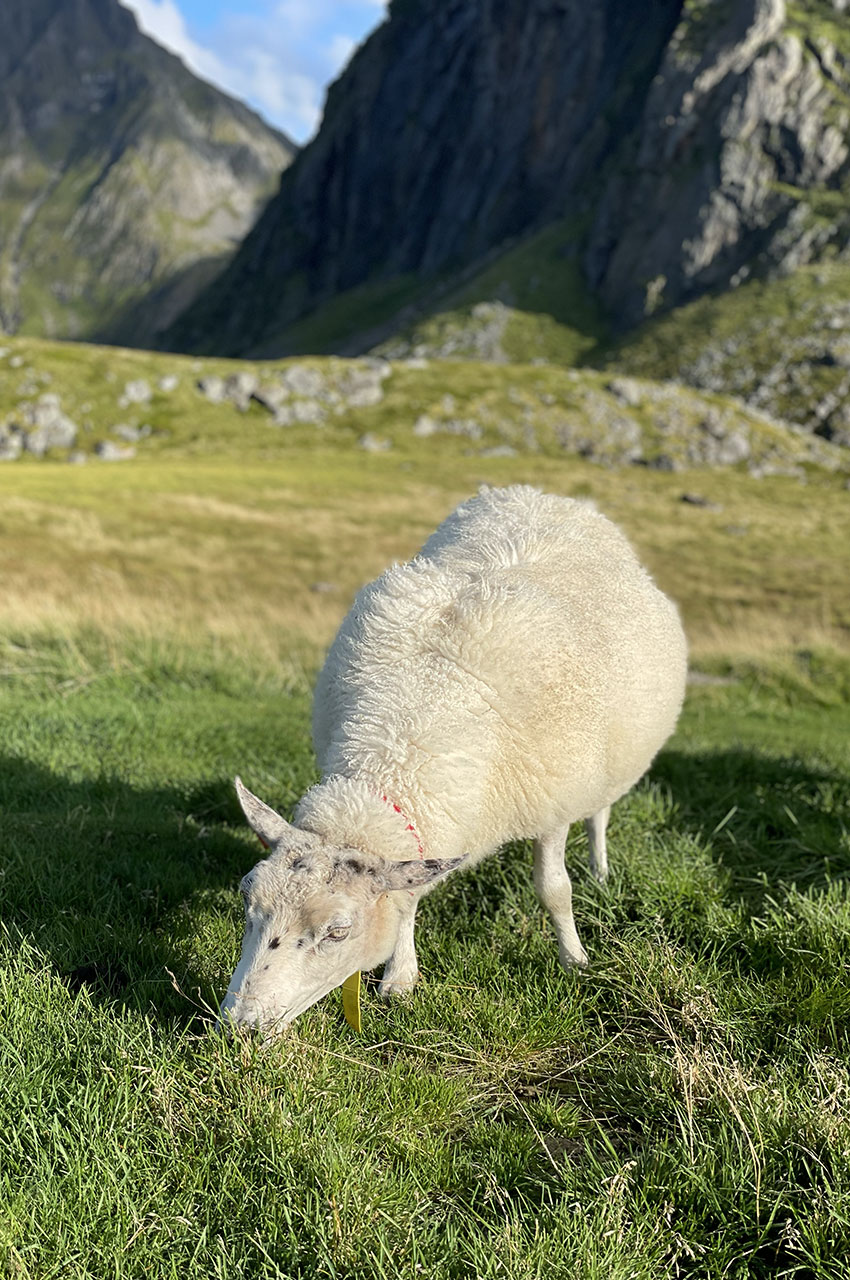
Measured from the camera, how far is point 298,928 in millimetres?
3094

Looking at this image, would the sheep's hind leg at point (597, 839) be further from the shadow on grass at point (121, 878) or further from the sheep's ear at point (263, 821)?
the sheep's ear at point (263, 821)

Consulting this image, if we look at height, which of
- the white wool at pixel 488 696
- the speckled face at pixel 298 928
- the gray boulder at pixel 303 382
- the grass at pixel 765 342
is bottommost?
the speckled face at pixel 298 928

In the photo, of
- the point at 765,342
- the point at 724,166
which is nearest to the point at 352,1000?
the point at 765,342

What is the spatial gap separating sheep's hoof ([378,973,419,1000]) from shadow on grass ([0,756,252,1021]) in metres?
0.84

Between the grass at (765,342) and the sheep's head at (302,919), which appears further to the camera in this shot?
the grass at (765,342)

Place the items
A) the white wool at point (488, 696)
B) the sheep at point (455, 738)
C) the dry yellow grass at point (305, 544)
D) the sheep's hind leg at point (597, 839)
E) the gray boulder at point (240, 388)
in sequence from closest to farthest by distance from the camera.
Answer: the sheep at point (455, 738)
the white wool at point (488, 696)
the sheep's hind leg at point (597, 839)
the dry yellow grass at point (305, 544)
the gray boulder at point (240, 388)

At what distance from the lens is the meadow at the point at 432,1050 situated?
255cm

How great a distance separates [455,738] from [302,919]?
1.13 metres

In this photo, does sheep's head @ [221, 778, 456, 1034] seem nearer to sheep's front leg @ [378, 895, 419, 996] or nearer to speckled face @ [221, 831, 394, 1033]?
speckled face @ [221, 831, 394, 1033]

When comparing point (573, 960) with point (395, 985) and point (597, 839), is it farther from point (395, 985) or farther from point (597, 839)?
point (597, 839)

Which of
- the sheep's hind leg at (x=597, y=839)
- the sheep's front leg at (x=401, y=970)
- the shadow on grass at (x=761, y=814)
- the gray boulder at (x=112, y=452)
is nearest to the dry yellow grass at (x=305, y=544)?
the gray boulder at (x=112, y=452)

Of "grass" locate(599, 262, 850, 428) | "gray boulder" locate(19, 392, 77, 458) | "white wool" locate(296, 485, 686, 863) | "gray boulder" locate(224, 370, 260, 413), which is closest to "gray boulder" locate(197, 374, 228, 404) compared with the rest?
"gray boulder" locate(224, 370, 260, 413)

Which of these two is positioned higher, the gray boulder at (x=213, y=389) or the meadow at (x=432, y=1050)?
the gray boulder at (x=213, y=389)

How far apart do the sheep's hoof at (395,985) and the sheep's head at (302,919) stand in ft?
2.21
